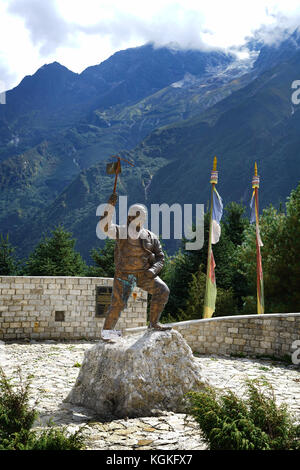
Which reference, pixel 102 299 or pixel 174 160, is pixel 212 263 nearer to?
pixel 102 299

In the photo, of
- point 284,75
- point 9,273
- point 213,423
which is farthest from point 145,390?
point 284,75

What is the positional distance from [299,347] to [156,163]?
12946cm

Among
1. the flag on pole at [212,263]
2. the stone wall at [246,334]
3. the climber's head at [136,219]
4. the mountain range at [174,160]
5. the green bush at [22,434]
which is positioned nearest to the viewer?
the green bush at [22,434]

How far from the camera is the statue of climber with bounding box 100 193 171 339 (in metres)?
6.75

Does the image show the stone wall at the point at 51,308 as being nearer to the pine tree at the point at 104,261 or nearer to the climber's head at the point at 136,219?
the climber's head at the point at 136,219

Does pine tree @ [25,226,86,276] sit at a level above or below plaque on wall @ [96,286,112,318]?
above

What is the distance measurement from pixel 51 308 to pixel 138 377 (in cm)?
786

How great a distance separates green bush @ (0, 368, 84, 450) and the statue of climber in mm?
2078

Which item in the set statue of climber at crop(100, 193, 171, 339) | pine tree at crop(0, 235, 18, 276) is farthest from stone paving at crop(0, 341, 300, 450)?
pine tree at crop(0, 235, 18, 276)


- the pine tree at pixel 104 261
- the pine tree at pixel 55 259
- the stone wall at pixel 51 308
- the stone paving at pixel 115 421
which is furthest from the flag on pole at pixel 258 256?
the pine tree at pixel 55 259

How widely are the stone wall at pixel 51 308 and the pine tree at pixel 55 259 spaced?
1147 centimetres

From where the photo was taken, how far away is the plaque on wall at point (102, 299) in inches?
543

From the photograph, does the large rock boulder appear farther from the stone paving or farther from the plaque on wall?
the plaque on wall

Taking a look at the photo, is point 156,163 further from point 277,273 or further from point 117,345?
point 117,345
